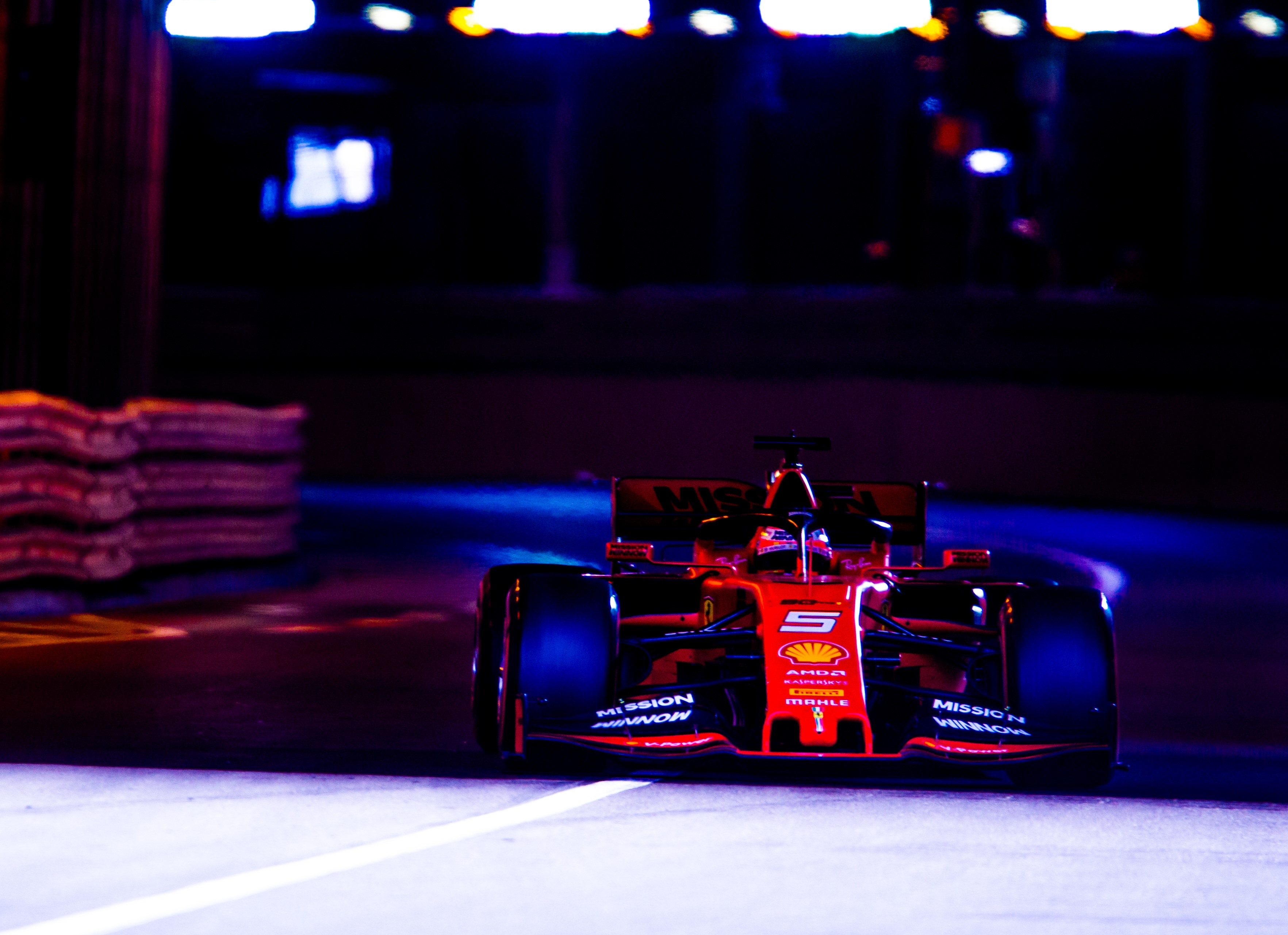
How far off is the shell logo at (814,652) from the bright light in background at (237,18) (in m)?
23.9

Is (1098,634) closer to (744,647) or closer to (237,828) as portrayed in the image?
(744,647)

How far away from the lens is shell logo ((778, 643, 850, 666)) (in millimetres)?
8016

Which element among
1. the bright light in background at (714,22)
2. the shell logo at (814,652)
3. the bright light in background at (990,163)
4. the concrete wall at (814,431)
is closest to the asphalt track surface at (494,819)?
the shell logo at (814,652)

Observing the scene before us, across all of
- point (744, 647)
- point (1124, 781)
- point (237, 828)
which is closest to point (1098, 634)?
point (1124, 781)

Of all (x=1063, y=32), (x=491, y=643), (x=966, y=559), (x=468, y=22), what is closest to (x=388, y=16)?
(x=468, y=22)

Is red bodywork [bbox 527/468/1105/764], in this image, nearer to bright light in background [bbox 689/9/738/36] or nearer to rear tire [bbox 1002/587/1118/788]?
rear tire [bbox 1002/587/1118/788]

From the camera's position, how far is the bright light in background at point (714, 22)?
31.7 meters

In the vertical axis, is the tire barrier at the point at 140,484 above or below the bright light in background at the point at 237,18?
below

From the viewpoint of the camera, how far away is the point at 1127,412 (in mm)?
25953

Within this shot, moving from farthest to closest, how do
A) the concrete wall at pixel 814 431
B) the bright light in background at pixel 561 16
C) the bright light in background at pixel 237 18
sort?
the bright light in background at pixel 561 16, the bright light in background at pixel 237 18, the concrete wall at pixel 814 431

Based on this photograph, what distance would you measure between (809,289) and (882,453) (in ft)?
8.58

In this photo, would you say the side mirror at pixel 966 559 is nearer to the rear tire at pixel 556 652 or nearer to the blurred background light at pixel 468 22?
the rear tire at pixel 556 652

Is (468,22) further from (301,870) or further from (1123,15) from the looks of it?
(301,870)

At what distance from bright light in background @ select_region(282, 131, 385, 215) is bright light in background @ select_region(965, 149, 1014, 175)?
31.7 ft
